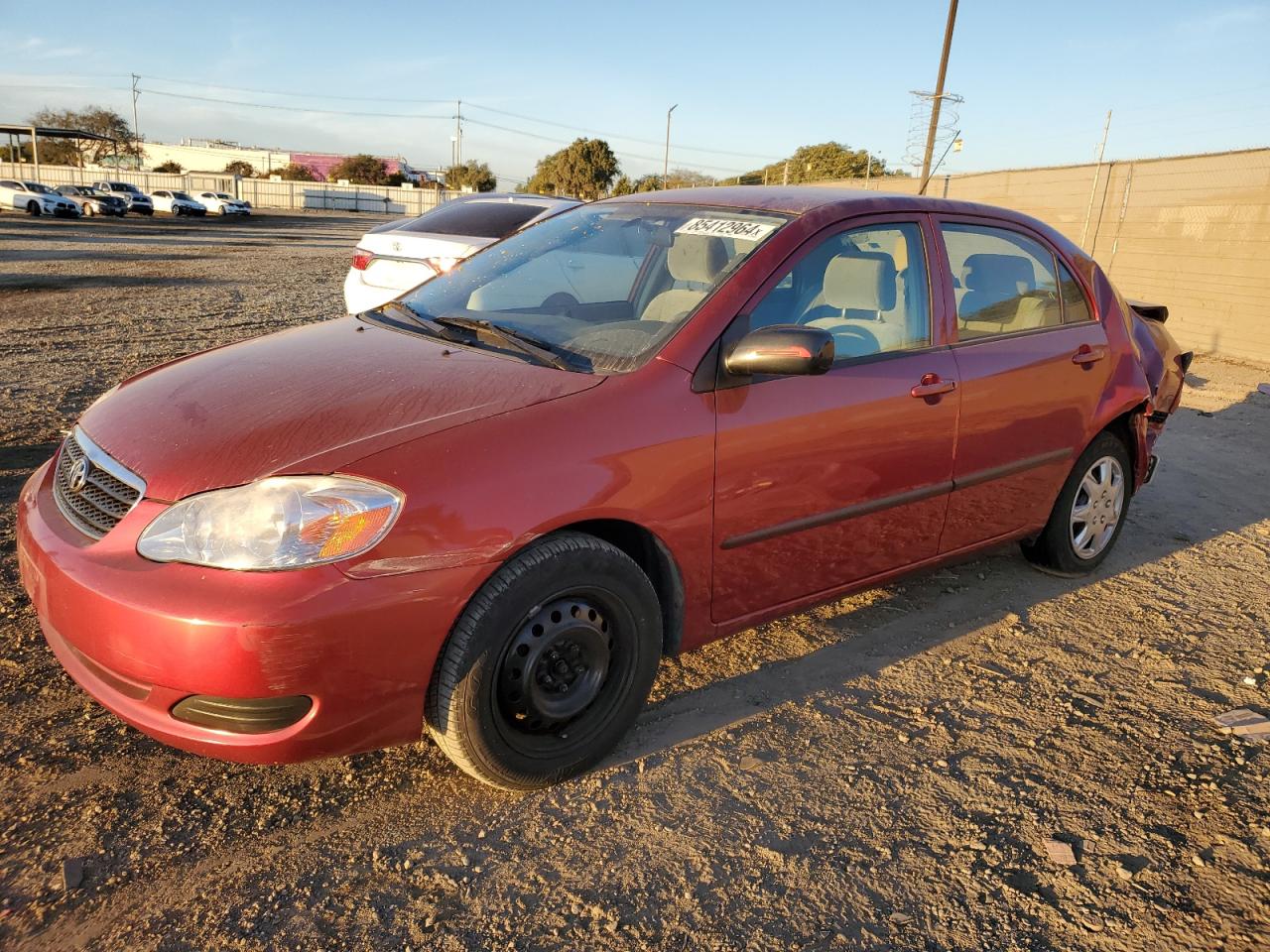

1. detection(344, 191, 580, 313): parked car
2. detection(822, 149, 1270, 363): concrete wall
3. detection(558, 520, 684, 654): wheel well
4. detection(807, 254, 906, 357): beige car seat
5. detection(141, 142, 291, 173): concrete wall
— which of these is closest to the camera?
detection(558, 520, 684, 654): wheel well

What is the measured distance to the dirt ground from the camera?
2.14 metres

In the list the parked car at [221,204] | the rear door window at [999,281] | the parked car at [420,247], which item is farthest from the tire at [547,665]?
the parked car at [221,204]

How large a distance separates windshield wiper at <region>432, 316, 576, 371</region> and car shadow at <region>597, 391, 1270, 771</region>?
1.21 meters

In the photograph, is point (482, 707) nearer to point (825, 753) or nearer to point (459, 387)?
point (459, 387)

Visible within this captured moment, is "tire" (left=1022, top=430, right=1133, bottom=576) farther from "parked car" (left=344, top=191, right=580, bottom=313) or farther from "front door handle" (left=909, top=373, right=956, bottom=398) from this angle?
"parked car" (left=344, top=191, right=580, bottom=313)

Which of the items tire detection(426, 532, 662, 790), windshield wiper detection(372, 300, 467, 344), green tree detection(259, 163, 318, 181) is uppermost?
green tree detection(259, 163, 318, 181)

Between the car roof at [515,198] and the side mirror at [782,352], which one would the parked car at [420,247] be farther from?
the side mirror at [782,352]

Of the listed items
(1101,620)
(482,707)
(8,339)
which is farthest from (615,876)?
(8,339)

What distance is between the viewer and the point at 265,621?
2.06 m

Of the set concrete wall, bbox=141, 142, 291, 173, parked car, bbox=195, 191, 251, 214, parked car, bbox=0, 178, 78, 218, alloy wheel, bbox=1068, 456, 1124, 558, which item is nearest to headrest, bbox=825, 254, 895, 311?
alloy wheel, bbox=1068, 456, 1124, 558

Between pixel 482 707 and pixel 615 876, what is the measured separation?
0.55 metres

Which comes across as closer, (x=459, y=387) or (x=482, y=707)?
(x=482, y=707)

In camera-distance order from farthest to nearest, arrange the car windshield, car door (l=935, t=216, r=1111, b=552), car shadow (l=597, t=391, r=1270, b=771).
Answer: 1. car door (l=935, t=216, r=1111, b=552)
2. car shadow (l=597, t=391, r=1270, b=771)
3. the car windshield

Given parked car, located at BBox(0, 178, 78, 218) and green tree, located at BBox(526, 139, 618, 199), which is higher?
green tree, located at BBox(526, 139, 618, 199)
